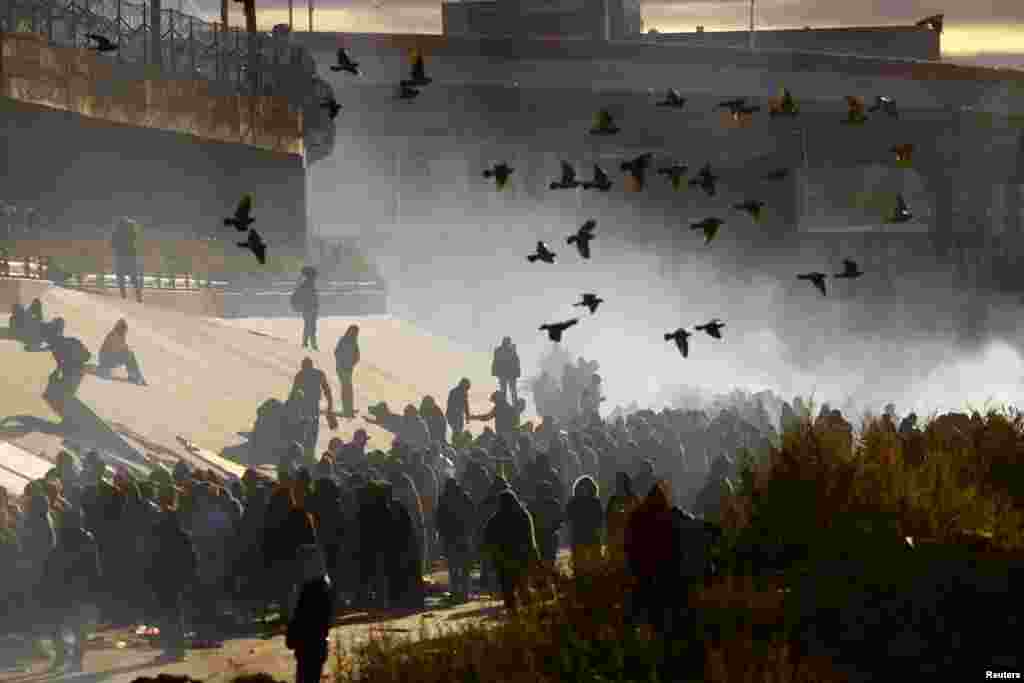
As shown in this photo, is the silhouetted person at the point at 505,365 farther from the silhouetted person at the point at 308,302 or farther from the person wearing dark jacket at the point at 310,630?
the person wearing dark jacket at the point at 310,630

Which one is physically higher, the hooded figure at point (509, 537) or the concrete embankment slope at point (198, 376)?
the concrete embankment slope at point (198, 376)

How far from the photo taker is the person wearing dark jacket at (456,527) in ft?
74.0

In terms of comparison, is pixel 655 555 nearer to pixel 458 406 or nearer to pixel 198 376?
pixel 458 406

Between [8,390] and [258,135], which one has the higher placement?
[258,135]

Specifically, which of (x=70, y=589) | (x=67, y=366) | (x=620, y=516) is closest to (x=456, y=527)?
(x=620, y=516)

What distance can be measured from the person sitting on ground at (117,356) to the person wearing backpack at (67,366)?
3.16 meters

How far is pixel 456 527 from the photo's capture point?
2253cm

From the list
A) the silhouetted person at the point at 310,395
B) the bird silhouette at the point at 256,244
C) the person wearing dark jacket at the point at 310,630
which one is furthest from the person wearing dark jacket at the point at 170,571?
the silhouetted person at the point at 310,395

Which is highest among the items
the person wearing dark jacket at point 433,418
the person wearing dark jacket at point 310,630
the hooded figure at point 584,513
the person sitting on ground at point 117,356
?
the person sitting on ground at point 117,356

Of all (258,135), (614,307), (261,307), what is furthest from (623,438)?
(614,307)

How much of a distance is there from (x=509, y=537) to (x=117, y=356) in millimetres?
12947

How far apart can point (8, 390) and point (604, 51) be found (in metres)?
62.1

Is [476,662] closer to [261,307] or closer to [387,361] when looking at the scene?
[387,361]

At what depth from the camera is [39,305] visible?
104ft
